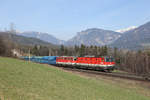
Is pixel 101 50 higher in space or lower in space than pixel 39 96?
higher

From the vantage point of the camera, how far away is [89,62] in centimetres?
4016

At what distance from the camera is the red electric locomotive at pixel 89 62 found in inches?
1448

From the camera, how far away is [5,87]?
975 centimetres

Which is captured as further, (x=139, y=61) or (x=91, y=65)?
(x=139, y=61)

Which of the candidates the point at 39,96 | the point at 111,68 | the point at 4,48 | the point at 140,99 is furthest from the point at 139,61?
the point at 39,96

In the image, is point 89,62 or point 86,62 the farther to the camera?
point 86,62

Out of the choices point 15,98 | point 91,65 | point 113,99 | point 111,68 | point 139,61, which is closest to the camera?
point 15,98

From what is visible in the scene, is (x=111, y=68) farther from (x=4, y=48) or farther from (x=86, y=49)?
(x=86, y=49)

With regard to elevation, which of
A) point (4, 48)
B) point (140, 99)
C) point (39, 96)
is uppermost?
point (4, 48)

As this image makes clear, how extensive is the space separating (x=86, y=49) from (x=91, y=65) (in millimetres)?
78456

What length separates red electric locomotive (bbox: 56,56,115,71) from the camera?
121 ft

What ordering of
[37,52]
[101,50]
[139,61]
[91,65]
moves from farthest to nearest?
[37,52] → [101,50] → [139,61] → [91,65]

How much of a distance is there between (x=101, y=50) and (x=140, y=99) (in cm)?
9728

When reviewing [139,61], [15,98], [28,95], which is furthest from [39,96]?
[139,61]
